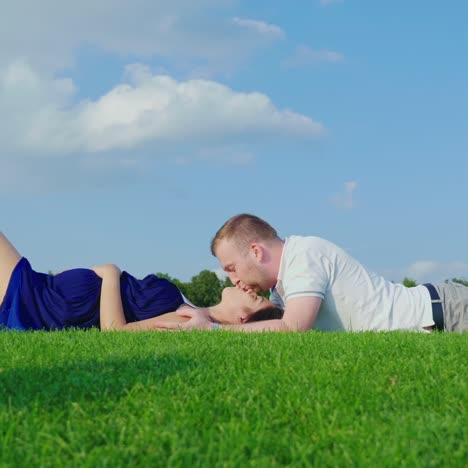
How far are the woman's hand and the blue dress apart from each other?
0.05 m

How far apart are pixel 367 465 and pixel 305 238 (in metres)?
4.06

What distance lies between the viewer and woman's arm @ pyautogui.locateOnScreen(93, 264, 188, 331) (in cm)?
689

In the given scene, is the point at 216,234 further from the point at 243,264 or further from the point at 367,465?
the point at 367,465

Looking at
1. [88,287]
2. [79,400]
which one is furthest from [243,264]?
[79,400]

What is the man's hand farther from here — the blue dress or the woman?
the blue dress

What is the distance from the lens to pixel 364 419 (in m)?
3.11

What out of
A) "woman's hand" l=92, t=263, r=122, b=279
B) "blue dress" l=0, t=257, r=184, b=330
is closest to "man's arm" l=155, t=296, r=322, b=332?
"blue dress" l=0, t=257, r=184, b=330

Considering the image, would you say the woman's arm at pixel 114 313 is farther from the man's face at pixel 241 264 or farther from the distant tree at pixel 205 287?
the distant tree at pixel 205 287

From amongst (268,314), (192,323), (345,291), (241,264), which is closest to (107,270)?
(192,323)

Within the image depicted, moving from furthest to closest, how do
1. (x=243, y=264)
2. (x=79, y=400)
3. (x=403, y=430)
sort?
(x=243, y=264), (x=79, y=400), (x=403, y=430)

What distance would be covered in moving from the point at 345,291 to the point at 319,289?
1.32 feet

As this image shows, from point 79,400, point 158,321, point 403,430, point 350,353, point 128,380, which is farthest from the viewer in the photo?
point 158,321

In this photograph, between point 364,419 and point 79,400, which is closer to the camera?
point 364,419

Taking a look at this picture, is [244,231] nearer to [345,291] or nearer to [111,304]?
[345,291]
